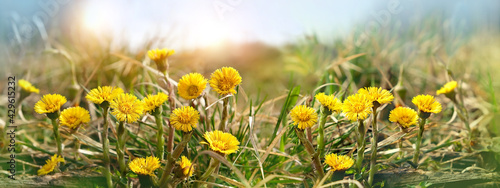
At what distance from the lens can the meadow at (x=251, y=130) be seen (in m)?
1.14

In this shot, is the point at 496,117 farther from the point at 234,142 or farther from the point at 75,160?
the point at 75,160

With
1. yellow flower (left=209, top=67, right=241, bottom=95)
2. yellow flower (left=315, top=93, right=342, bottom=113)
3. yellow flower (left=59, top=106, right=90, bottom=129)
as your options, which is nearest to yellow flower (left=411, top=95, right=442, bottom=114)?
yellow flower (left=315, top=93, right=342, bottom=113)

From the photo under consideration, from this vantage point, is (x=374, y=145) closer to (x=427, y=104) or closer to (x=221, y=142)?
(x=427, y=104)

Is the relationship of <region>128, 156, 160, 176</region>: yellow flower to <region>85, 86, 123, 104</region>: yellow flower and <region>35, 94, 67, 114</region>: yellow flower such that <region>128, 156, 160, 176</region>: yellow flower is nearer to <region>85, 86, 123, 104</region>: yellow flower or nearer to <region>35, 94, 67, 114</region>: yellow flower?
<region>85, 86, 123, 104</region>: yellow flower

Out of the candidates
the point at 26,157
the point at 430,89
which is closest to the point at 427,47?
the point at 430,89

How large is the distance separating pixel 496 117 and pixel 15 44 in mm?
2405

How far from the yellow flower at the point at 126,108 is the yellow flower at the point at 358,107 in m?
0.55

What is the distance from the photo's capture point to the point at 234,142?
1.07 metres

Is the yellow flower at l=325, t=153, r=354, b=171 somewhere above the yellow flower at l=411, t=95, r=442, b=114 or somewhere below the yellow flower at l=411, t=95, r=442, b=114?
below

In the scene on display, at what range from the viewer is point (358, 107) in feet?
3.69

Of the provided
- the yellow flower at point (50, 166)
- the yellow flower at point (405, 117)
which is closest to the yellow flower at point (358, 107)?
the yellow flower at point (405, 117)

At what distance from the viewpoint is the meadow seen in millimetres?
1142

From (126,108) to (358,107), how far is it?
2.00 feet

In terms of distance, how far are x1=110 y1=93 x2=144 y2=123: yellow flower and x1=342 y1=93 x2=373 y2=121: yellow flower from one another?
21.5 inches
